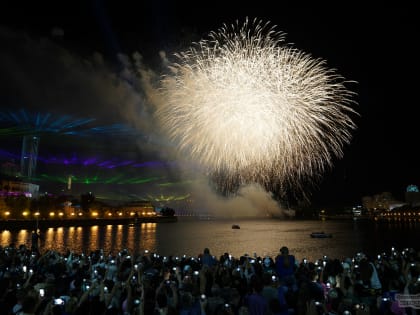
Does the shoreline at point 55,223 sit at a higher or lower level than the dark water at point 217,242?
higher

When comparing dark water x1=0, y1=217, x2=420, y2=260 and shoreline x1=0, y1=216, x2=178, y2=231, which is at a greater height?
shoreline x1=0, y1=216, x2=178, y2=231

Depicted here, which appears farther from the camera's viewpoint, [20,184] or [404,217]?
[404,217]

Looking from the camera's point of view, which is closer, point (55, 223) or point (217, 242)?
point (217, 242)

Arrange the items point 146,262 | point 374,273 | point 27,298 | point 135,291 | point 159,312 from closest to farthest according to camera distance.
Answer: point 27,298
point 159,312
point 135,291
point 374,273
point 146,262

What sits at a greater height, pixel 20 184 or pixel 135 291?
pixel 20 184

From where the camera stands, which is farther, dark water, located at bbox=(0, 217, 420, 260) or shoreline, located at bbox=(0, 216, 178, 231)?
shoreline, located at bbox=(0, 216, 178, 231)

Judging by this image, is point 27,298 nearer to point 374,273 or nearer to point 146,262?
point 146,262

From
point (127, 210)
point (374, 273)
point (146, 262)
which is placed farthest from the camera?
point (127, 210)

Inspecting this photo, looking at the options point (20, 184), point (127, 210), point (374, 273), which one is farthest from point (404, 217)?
point (374, 273)

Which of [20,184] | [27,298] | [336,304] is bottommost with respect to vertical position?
[336,304]

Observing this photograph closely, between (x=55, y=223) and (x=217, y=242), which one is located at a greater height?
(x=55, y=223)

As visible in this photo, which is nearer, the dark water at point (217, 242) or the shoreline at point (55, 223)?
the dark water at point (217, 242)
